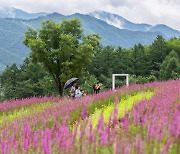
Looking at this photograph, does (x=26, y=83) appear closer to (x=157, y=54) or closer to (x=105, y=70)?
(x=105, y=70)

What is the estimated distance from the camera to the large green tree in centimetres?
4059

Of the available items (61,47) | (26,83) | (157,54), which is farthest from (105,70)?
(61,47)

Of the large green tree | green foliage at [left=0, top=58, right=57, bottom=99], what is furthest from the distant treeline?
the large green tree

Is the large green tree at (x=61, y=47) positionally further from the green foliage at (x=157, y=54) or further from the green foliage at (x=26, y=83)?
the green foliage at (x=157, y=54)

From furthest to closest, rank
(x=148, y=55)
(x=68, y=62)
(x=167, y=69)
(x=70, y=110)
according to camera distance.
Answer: (x=148, y=55) → (x=167, y=69) → (x=68, y=62) → (x=70, y=110)

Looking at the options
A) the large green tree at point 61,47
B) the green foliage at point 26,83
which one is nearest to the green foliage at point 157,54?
the green foliage at point 26,83

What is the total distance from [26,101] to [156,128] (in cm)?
1435

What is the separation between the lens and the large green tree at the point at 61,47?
40.6m

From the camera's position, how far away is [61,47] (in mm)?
41562

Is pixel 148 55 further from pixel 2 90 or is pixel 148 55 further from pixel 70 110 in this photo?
pixel 70 110

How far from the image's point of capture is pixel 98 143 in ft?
12.2

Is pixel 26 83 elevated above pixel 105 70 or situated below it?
below

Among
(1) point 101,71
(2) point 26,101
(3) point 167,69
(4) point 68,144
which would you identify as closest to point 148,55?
(1) point 101,71

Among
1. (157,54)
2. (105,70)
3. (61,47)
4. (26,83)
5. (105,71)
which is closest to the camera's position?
(61,47)
